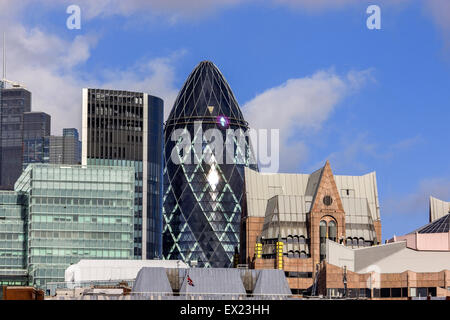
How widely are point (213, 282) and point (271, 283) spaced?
11.1m

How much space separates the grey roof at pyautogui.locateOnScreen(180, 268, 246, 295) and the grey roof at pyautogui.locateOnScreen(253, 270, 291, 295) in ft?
11.0

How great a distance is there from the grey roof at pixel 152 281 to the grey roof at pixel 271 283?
17698 millimetres

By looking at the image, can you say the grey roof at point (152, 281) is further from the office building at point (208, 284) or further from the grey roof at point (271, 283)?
the grey roof at point (271, 283)

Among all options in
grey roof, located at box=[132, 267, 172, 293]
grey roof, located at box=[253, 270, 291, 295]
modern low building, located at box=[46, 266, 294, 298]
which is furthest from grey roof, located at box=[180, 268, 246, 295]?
grey roof, located at box=[132, 267, 172, 293]

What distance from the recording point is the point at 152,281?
565ft

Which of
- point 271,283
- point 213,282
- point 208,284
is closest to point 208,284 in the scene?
point 208,284

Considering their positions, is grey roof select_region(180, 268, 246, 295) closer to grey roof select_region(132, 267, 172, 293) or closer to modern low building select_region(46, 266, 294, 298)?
modern low building select_region(46, 266, 294, 298)

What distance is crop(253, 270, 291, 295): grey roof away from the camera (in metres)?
180

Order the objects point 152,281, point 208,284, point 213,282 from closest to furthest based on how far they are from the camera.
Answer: point 152,281 < point 208,284 < point 213,282

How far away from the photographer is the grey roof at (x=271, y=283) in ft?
592

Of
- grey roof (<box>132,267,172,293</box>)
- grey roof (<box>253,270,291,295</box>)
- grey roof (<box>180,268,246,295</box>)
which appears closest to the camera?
grey roof (<box>132,267,172,293</box>)

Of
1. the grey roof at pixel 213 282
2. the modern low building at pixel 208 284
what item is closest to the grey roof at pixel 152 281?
the modern low building at pixel 208 284

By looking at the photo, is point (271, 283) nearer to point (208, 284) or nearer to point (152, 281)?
point (208, 284)
